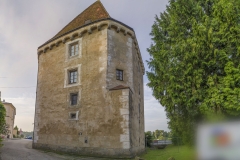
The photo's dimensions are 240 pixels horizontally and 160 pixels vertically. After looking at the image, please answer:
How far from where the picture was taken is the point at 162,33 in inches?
478

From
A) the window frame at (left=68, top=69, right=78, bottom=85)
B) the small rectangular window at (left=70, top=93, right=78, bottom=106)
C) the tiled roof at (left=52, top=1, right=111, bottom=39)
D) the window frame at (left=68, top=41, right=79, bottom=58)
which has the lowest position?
the small rectangular window at (left=70, top=93, right=78, bottom=106)

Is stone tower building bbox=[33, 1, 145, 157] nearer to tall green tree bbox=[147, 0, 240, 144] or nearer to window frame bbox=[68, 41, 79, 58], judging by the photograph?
window frame bbox=[68, 41, 79, 58]

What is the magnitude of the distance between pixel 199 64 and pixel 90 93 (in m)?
8.17

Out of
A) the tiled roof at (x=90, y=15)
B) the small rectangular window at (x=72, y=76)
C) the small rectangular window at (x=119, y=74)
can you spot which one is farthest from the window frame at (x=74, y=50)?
the small rectangular window at (x=119, y=74)

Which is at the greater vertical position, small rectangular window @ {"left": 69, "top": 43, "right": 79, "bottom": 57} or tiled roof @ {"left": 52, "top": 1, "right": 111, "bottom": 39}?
tiled roof @ {"left": 52, "top": 1, "right": 111, "bottom": 39}

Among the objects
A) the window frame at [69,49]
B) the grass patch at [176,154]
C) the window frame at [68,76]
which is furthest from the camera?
the window frame at [69,49]

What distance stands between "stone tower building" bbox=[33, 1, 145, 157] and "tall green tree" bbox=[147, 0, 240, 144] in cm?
356

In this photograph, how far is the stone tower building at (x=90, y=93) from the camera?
42.9ft

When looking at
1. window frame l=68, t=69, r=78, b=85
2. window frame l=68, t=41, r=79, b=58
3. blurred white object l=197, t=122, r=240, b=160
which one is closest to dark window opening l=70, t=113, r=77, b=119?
window frame l=68, t=69, r=78, b=85

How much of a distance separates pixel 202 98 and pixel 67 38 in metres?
12.6

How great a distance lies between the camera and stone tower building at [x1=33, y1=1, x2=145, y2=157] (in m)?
13.1

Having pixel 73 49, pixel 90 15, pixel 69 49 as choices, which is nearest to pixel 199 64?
pixel 73 49

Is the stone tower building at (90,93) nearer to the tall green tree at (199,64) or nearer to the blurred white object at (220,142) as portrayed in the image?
the tall green tree at (199,64)

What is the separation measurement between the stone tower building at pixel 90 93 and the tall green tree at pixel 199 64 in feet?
11.7
